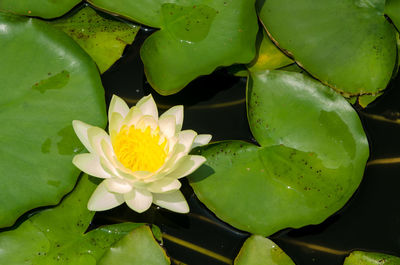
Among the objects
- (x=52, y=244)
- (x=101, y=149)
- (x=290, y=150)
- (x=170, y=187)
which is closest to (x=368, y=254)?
(x=290, y=150)

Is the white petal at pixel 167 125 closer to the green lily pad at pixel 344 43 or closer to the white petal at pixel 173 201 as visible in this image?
the white petal at pixel 173 201

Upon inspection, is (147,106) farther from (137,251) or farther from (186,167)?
(137,251)

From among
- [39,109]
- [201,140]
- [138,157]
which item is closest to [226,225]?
[201,140]

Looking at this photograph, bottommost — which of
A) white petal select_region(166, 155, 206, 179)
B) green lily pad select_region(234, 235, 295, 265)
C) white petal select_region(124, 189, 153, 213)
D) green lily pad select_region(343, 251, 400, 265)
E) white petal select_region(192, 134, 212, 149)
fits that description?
green lily pad select_region(343, 251, 400, 265)

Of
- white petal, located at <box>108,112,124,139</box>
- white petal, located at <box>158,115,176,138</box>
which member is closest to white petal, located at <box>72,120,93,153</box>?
white petal, located at <box>108,112,124,139</box>

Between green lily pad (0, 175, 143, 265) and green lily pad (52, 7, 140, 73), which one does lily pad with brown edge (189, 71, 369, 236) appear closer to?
green lily pad (0, 175, 143, 265)

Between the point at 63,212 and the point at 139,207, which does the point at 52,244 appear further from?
the point at 139,207
